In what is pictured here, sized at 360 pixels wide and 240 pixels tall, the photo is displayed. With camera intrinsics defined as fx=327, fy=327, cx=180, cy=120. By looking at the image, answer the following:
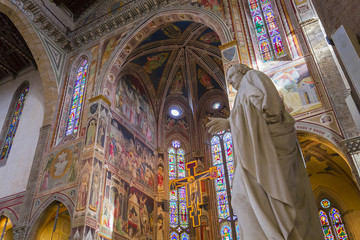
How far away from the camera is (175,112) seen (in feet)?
52.9

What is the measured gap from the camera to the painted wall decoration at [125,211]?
32.1 ft

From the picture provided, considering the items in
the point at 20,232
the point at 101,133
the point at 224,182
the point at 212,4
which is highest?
the point at 212,4

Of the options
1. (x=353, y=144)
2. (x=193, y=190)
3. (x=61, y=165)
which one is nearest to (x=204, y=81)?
(x=193, y=190)

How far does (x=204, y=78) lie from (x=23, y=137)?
329 inches

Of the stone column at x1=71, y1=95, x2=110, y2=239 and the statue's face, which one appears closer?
the statue's face

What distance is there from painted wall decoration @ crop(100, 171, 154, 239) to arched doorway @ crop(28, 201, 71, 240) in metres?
1.44

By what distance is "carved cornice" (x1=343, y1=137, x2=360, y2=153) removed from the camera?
21.0 ft

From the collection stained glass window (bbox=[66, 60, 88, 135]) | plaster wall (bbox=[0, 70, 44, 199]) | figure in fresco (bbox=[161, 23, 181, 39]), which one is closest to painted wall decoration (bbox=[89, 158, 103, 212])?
stained glass window (bbox=[66, 60, 88, 135])

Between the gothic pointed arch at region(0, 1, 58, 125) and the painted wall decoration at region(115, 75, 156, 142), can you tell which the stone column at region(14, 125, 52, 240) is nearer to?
the gothic pointed arch at region(0, 1, 58, 125)

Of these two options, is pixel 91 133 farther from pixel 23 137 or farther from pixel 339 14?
pixel 339 14

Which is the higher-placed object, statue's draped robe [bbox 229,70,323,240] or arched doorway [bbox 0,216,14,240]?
arched doorway [bbox 0,216,14,240]

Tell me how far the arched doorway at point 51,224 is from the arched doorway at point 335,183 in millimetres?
7612

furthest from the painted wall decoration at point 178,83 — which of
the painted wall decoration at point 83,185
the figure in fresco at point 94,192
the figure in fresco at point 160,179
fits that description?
the figure in fresco at point 94,192

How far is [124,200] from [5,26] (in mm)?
8653
